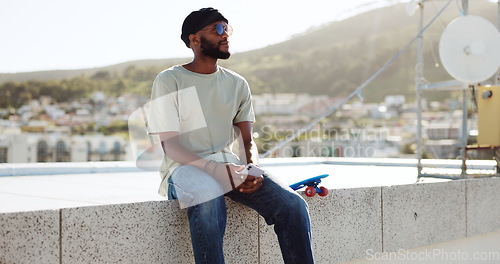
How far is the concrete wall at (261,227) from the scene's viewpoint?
2.22m

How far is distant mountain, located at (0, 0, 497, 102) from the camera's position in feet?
247

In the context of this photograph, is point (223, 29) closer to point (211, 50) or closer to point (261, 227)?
point (211, 50)

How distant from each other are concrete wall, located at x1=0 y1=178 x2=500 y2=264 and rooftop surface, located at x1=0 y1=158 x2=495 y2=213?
141mm

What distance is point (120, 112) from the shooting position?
86250 millimetres

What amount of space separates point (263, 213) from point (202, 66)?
0.83 m

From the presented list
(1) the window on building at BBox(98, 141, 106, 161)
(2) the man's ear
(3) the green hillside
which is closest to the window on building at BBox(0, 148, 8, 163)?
(1) the window on building at BBox(98, 141, 106, 161)

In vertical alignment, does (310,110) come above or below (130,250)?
below

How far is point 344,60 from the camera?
78938mm

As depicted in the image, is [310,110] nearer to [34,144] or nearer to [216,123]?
[34,144]

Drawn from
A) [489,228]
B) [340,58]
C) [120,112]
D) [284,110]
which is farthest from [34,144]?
[489,228]

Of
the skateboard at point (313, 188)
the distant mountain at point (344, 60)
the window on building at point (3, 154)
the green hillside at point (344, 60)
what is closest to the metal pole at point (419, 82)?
the skateboard at point (313, 188)

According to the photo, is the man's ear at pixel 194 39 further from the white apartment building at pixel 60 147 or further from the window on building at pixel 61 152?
the window on building at pixel 61 152

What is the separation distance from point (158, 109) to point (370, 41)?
264ft

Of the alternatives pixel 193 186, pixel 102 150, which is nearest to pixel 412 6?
pixel 193 186
